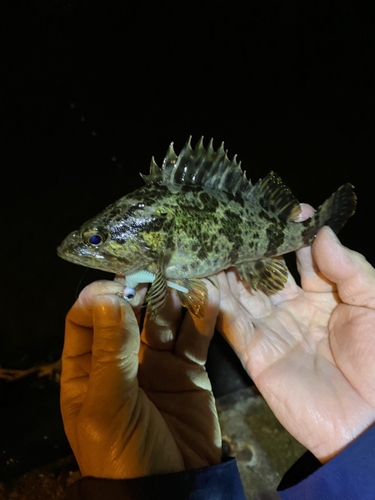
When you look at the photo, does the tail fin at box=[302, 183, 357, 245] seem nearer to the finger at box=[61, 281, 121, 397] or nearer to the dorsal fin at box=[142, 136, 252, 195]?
the dorsal fin at box=[142, 136, 252, 195]

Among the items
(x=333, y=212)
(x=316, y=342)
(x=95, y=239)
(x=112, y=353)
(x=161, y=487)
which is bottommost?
(x=161, y=487)

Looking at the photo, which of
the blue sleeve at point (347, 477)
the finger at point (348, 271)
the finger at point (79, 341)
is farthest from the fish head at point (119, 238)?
the blue sleeve at point (347, 477)

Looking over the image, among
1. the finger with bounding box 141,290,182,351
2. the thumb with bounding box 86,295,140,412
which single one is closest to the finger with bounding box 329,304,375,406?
the finger with bounding box 141,290,182,351

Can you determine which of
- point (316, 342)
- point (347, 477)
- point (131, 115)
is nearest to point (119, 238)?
point (316, 342)

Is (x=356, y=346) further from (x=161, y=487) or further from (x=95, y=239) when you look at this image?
(x=95, y=239)

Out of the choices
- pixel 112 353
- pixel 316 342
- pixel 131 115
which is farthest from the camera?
pixel 131 115

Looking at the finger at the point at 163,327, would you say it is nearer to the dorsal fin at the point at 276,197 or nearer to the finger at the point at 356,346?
the dorsal fin at the point at 276,197
